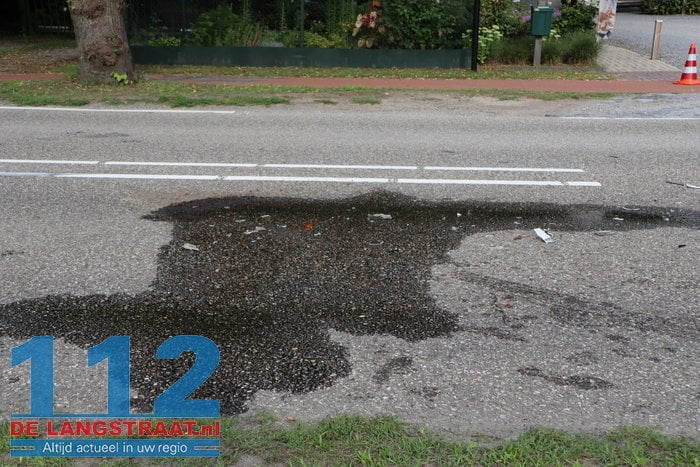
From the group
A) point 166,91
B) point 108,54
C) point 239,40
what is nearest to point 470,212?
point 166,91

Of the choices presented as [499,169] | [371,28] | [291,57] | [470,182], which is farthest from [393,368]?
[371,28]

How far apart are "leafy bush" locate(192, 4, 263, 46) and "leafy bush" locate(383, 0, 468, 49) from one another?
3.28m

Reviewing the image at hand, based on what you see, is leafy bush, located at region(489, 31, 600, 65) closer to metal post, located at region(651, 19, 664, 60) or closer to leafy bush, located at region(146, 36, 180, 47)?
metal post, located at region(651, 19, 664, 60)

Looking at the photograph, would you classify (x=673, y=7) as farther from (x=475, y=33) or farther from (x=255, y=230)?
(x=255, y=230)

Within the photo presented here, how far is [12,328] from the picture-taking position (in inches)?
184

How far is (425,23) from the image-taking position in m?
18.3

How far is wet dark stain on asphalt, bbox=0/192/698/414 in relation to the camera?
426cm

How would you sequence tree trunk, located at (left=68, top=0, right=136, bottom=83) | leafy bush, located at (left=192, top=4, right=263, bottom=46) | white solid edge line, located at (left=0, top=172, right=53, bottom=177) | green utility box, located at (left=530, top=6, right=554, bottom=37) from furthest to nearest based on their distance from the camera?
leafy bush, located at (left=192, top=4, right=263, bottom=46), green utility box, located at (left=530, top=6, right=554, bottom=37), tree trunk, located at (left=68, top=0, right=136, bottom=83), white solid edge line, located at (left=0, top=172, right=53, bottom=177)

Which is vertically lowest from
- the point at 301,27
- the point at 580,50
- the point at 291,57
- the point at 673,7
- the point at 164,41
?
the point at 291,57

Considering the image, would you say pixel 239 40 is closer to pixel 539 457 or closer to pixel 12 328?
pixel 12 328

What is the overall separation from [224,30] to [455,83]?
242 inches

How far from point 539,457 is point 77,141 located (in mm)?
8255

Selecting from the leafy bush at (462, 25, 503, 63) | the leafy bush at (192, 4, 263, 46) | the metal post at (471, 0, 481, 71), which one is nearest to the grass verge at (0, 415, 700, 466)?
the metal post at (471, 0, 481, 71)

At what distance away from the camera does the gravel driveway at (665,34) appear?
20.5 m
